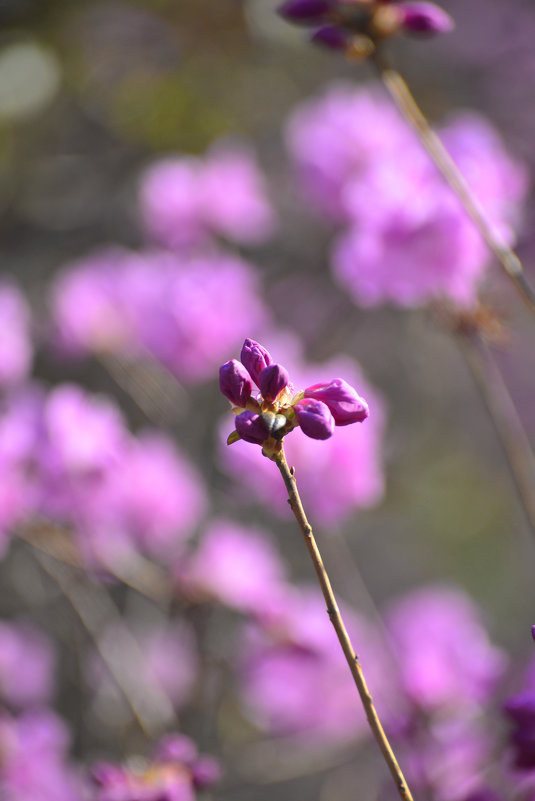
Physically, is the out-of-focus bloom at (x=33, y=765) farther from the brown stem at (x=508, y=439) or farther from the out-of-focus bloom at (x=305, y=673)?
the brown stem at (x=508, y=439)

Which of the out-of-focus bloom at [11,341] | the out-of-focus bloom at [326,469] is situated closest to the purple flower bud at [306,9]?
the out-of-focus bloom at [326,469]

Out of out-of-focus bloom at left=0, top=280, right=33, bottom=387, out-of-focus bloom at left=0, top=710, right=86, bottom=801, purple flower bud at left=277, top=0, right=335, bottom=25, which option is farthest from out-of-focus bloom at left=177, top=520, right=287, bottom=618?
purple flower bud at left=277, top=0, right=335, bottom=25

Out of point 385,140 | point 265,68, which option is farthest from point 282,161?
point 385,140

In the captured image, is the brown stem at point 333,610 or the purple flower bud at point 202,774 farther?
the purple flower bud at point 202,774

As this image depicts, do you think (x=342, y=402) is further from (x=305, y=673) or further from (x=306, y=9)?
(x=305, y=673)

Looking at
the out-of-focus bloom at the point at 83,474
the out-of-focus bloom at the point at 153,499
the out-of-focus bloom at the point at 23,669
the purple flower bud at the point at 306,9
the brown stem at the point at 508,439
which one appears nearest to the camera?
the purple flower bud at the point at 306,9

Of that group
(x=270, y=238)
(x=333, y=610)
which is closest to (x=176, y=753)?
(x=333, y=610)
